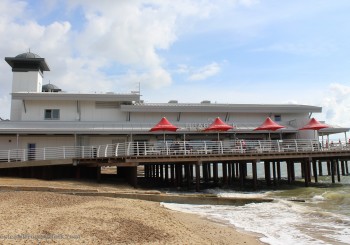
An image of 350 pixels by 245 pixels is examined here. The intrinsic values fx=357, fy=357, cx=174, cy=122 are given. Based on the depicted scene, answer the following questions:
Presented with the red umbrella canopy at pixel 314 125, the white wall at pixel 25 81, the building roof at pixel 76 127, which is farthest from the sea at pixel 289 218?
the white wall at pixel 25 81

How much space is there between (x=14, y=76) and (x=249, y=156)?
71.2 feet

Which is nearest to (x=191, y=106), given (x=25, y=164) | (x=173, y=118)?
(x=173, y=118)

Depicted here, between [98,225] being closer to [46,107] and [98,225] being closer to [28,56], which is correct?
[46,107]

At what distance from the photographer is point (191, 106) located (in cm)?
3055

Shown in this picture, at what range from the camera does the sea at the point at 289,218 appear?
11.4 m

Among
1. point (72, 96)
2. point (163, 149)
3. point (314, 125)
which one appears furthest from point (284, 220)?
point (72, 96)

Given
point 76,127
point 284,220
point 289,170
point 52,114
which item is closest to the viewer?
point 284,220

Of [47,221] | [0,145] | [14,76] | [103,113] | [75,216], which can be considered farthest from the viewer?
[14,76]

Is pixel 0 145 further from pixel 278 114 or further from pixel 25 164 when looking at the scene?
pixel 278 114

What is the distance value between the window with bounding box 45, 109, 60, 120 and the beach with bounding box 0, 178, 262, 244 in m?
15.8

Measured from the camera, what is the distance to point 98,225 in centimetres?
1012

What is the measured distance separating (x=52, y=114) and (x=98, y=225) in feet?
69.2

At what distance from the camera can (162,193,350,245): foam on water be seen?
11359mm

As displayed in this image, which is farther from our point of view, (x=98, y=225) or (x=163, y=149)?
(x=163, y=149)
